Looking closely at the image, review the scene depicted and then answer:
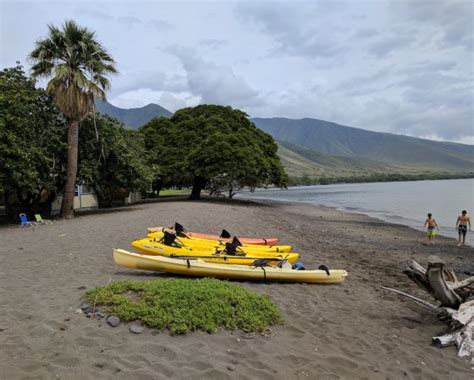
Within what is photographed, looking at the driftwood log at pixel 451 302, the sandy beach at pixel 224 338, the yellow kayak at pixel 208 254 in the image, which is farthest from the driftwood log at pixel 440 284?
the yellow kayak at pixel 208 254

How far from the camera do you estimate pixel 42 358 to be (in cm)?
423

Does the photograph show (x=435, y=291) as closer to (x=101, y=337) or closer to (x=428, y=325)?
(x=428, y=325)

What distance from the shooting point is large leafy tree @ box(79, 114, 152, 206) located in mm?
21542

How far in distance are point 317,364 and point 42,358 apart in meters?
3.20

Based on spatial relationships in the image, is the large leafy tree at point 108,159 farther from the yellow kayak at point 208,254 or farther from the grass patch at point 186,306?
the grass patch at point 186,306

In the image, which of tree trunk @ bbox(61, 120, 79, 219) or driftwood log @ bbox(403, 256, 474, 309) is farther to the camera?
tree trunk @ bbox(61, 120, 79, 219)

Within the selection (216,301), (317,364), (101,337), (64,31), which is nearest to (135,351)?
(101,337)

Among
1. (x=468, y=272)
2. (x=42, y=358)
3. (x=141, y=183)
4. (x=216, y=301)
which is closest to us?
(x=42, y=358)

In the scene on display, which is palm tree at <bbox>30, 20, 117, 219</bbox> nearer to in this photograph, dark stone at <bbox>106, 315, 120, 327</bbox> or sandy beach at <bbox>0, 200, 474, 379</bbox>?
sandy beach at <bbox>0, 200, 474, 379</bbox>

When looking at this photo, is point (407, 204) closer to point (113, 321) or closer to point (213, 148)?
point (213, 148)

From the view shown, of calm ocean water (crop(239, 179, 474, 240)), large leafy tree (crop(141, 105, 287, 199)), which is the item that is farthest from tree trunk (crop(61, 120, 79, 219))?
calm ocean water (crop(239, 179, 474, 240))

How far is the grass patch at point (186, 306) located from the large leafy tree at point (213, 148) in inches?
982

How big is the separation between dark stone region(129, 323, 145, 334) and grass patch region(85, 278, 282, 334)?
0.10 metres

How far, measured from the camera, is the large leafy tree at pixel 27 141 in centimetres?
1589
